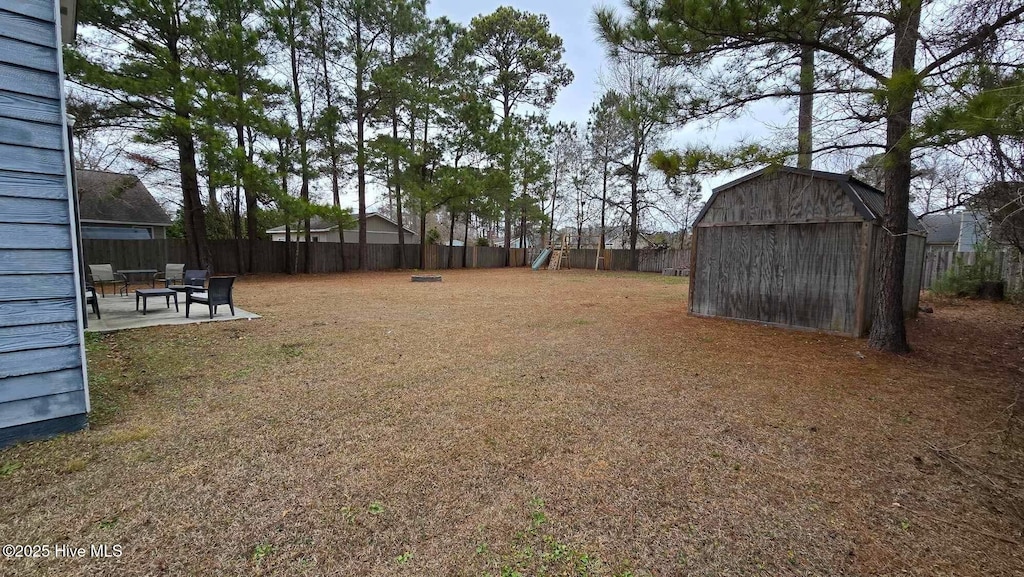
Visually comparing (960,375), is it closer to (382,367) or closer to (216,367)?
(382,367)

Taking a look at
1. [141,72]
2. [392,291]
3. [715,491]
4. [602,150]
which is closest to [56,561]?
[715,491]

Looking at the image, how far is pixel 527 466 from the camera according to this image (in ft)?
8.14

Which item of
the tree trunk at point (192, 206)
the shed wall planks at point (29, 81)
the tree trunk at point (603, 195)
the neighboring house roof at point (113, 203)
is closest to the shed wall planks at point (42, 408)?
the shed wall planks at point (29, 81)

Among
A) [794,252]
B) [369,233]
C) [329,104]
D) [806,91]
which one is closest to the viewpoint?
[806,91]

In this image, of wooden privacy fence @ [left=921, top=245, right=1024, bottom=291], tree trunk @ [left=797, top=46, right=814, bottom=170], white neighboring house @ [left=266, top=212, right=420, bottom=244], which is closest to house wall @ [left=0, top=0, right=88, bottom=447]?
tree trunk @ [left=797, top=46, right=814, bottom=170]

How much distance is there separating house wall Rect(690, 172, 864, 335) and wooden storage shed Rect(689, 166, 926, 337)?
0.04 feet

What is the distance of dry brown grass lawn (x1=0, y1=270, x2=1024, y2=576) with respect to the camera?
1780 mm

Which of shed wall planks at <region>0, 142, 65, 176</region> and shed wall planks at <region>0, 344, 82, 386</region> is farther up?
shed wall planks at <region>0, 142, 65, 176</region>

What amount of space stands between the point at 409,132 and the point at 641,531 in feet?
65.8

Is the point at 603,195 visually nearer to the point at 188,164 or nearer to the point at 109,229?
the point at 188,164

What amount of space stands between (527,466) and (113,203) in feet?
68.3

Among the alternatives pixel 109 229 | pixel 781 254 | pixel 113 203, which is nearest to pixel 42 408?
pixel 781 254

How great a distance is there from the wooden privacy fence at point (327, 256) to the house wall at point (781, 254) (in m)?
14.6

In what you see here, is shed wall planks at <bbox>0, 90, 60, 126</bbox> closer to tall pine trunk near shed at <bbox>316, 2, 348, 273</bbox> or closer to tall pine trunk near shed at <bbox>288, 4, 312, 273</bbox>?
tall pine trunk near shed at <bbox>288, 4, 312, 273</bbox>
